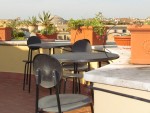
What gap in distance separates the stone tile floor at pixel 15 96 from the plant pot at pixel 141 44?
1.69m

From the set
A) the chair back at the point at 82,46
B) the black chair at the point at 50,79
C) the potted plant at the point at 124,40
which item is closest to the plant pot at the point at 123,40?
the potted plant at the point at 124,40

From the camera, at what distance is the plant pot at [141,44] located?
3238mm

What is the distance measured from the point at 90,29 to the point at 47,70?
4.01m

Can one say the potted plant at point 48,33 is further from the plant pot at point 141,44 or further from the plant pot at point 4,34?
the plant pot at point 141,44

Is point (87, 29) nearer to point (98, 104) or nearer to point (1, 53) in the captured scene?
point (1, 53)

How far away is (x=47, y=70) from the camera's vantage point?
299cm

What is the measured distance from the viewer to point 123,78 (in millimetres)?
2516

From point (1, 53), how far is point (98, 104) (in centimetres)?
578

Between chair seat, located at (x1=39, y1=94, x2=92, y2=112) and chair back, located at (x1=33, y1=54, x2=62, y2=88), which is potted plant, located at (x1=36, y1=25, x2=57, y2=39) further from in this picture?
chair back, located at (x1=33, y1=54, x2=62, y2=88)

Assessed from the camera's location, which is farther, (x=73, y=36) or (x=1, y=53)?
(x=1, y=53)

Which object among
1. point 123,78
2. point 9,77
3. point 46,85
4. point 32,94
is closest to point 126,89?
point 123,78

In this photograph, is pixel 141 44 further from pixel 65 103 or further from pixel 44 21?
A: pixel 44 21

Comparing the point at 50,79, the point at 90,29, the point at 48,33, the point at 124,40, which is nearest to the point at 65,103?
the point at 50,79

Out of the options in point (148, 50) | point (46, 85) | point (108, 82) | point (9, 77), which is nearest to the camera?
point (108, 82)
